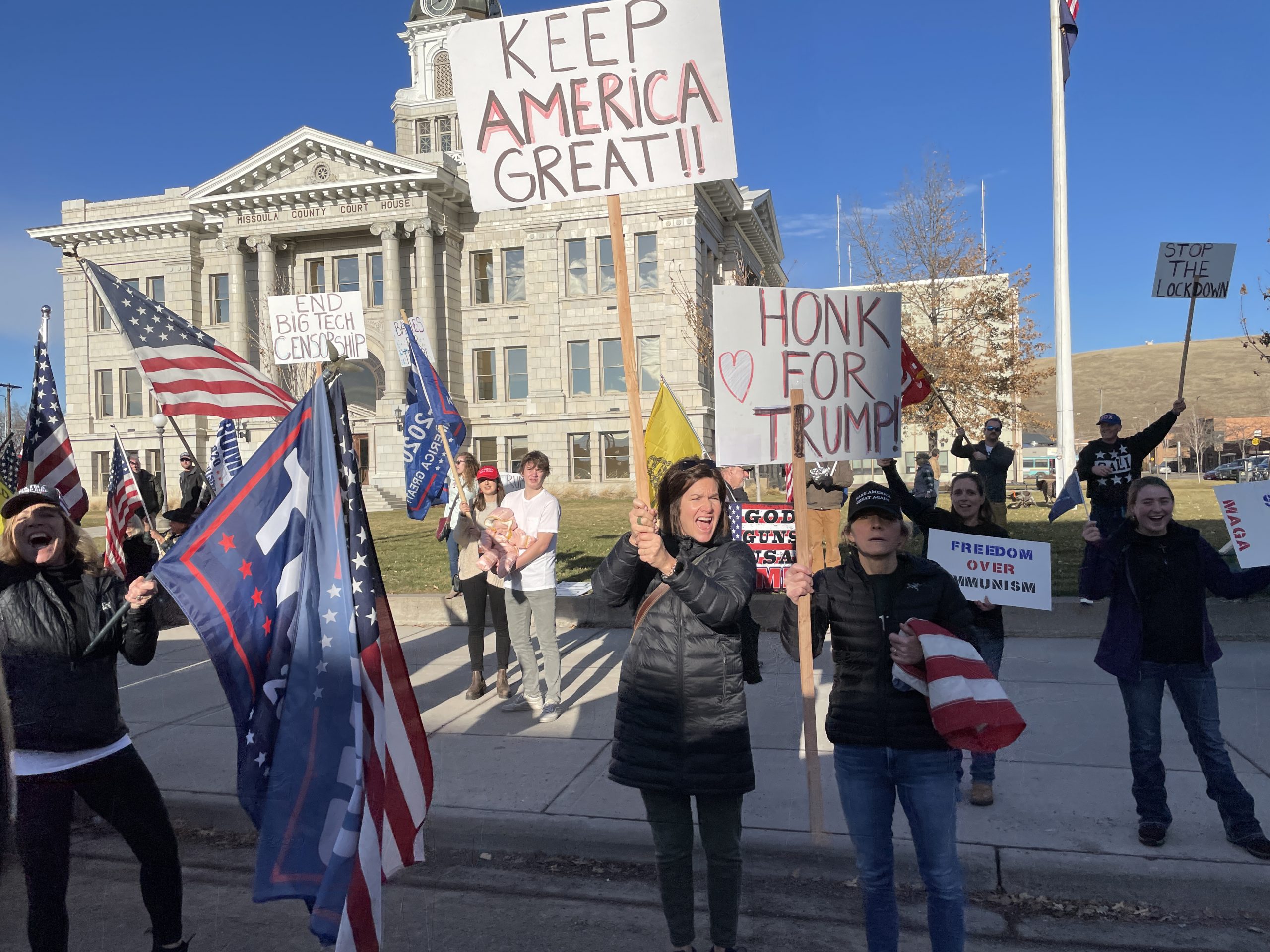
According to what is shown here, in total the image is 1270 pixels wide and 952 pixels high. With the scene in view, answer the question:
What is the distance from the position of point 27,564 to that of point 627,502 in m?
32.0

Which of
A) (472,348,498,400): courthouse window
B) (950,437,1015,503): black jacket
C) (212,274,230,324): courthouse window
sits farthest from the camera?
(212,274,230,324): courthouse window

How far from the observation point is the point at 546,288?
42156 mm

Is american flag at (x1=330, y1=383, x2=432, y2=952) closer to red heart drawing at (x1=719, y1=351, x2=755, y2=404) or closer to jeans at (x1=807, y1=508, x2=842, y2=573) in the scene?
red heart drawing at (x1=719, y1=351, x2=755, y2=404)

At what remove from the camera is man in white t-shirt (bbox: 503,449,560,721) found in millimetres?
6754

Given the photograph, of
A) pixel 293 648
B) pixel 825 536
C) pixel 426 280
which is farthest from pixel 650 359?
pixel 293 648

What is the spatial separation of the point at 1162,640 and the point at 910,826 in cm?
204

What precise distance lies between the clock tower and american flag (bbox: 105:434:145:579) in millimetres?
46143

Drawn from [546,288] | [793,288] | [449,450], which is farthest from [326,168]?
[793,288]

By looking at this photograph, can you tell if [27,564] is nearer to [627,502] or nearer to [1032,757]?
[1032,757]

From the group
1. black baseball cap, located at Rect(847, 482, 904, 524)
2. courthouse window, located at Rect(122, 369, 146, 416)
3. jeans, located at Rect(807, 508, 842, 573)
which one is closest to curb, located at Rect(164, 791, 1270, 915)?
black baseball cap, located at Rect(847, 482, 904, 524)

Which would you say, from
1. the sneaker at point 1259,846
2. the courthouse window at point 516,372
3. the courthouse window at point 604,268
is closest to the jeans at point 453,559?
the sneaker at point 1259,846

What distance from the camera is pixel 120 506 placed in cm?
586

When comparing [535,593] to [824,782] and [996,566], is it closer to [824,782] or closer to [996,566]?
[824,782]

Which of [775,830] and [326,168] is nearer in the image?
Answer: [775,830]
